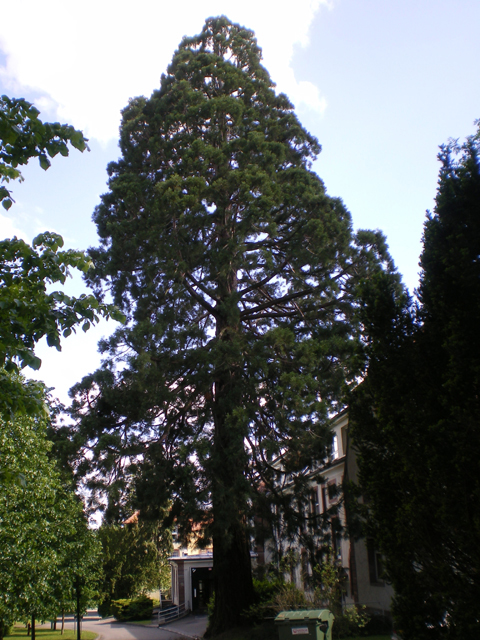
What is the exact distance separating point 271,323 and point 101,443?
24.4ft

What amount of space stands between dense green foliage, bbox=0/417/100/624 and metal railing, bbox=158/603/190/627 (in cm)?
1776

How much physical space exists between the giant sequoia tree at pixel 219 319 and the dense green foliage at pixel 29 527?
5.66 feet

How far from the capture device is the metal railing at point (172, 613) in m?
32.8

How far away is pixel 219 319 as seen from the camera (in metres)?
16.7

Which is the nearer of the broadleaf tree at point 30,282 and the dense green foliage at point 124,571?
the broadleaf tree at point 30,282

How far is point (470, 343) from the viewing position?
18.9ft

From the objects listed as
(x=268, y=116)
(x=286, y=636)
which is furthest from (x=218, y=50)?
(x=286, y=636)

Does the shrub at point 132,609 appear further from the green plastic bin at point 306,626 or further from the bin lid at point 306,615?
the green plastic bin at point 306,626

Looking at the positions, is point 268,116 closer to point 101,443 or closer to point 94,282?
point 94,282

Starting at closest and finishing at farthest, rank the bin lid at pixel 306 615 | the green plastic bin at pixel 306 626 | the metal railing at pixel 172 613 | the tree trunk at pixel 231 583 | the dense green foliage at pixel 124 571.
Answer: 1. the green plastic bin at pixel 306 626
2. the bin lid at pixel 306 615
3. the tree trunk at pixel 231 583
4. the metal railing at pixel 172 613
5. the dense green foliage at pixel 124 571

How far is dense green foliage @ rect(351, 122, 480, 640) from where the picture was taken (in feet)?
18.0

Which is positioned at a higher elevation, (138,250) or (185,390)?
(138,250)

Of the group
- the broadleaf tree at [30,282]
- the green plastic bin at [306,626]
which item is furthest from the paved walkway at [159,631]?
the broadleaf tree at [30,282]

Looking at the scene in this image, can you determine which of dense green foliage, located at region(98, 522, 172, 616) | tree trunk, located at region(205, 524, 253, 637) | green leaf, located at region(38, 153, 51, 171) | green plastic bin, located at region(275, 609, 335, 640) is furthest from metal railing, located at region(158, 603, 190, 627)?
green leaf, located at region(38, 153, 51, 171)
